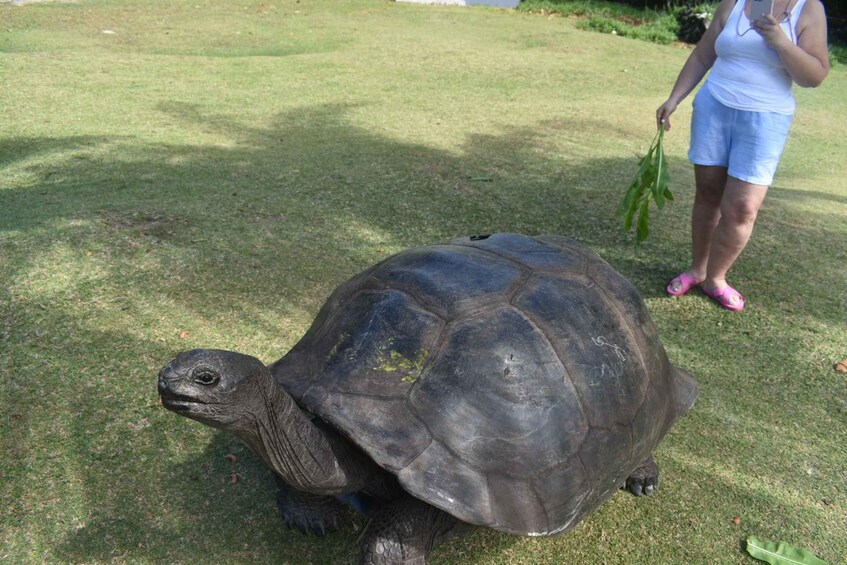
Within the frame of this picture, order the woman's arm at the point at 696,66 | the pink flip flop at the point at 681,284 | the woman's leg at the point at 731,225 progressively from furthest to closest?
the pink flip flop at the point at 681,284, the woman's arm at the point at 696,66, the woman's leg at the point at 731,225

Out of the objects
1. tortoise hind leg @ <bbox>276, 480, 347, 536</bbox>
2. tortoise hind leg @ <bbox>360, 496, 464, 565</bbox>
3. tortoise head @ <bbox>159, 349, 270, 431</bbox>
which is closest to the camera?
tortoise head @ <bbox>159, 349, 270, 431</bbox>

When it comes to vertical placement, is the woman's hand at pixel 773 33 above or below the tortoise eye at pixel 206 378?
above

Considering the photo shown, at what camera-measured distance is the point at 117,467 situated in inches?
87.9

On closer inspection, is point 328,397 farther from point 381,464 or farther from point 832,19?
point 832,19

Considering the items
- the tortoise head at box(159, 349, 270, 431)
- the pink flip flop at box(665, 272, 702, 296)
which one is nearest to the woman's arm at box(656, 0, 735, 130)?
the pink flip flop at box(665, 272, 702, 296)

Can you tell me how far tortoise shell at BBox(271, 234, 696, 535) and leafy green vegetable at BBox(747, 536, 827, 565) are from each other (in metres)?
0.44

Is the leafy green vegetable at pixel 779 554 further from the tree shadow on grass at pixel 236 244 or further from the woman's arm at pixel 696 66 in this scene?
the woman's arm at pixel 696 66

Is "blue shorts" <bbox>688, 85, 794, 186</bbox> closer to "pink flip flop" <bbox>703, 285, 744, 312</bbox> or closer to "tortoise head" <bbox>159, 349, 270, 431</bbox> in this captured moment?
"pink flip flop" <bbox>703, 285, 744, 312</bbox>

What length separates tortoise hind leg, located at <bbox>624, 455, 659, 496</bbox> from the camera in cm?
229

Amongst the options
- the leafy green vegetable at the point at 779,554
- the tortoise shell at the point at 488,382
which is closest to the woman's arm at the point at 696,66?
the tortoise shell at the point at 488,382

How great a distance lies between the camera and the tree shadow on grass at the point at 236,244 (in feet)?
7.08

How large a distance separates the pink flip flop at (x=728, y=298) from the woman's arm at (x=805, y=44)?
1.02m

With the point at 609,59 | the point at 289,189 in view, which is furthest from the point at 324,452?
the point at 609,59

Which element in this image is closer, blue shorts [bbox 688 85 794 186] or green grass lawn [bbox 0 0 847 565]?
green grass lawn [bbox 0 0 847 565]
